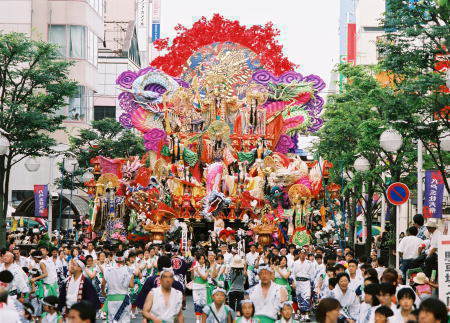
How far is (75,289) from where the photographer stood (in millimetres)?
14531

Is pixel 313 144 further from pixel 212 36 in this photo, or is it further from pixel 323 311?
pixel 323 311

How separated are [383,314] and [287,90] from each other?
125ft

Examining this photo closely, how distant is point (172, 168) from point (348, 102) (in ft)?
30.4

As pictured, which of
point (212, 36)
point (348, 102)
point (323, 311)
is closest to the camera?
point (323, 311)

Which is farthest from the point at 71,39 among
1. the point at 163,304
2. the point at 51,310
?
the point at 163,304

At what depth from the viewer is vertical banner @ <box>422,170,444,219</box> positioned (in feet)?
85.0

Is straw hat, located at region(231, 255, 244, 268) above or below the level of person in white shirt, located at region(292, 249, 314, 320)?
above

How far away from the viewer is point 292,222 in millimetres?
40938

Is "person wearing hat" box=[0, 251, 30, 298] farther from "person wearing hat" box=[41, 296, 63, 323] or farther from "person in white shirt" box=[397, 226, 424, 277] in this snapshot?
"person in white shirt" box=[397, 226, 424, 277]

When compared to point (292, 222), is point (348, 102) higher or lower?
higher

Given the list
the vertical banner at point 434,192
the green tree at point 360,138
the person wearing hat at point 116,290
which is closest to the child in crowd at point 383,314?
the person wearing hat at point 116,290

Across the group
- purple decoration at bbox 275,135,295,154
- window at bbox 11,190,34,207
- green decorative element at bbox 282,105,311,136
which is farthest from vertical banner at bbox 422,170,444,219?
window at bbox 11,190,34,207

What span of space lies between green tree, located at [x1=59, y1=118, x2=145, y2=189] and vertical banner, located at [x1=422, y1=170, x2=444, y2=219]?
95.9ft

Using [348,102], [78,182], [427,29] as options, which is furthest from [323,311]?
[78,182]
